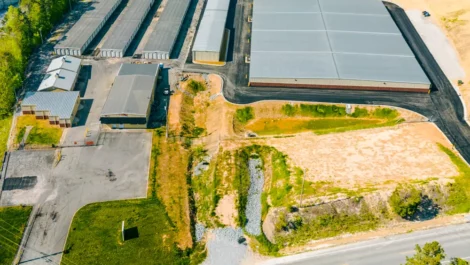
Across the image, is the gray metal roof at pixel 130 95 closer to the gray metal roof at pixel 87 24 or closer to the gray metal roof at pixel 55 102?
the gray metal roof at pixel 55 102

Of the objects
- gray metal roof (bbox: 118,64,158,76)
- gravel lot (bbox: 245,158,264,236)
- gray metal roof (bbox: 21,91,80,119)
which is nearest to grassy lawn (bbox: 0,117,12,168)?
gray metal roof (bbox: 21,91,80,119)

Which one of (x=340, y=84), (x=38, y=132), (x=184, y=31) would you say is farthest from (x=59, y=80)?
(x=340, y=84)

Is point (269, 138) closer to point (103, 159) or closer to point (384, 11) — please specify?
point (103, 159)

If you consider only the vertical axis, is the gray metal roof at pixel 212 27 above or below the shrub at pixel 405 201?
above

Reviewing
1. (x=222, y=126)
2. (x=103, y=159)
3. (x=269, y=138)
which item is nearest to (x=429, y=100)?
(x=269, y=138)

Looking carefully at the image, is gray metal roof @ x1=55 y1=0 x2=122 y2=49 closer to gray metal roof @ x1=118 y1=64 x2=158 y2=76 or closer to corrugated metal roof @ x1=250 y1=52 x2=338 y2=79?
gray metal roof @ x1=118 y1=64 x2=158 y2=76

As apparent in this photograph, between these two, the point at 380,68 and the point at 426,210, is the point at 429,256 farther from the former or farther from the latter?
the point at 380,68

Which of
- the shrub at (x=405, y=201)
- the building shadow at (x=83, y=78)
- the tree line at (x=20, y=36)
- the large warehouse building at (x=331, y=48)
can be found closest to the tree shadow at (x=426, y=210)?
the shrub at (x=405, y=201)
